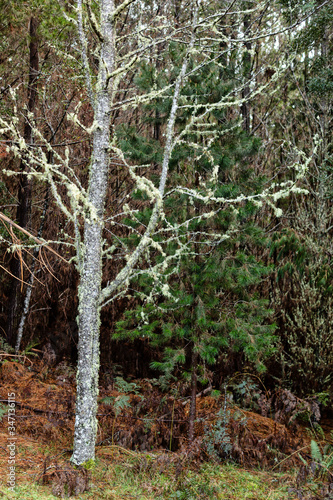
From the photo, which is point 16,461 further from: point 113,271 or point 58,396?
point 113,271

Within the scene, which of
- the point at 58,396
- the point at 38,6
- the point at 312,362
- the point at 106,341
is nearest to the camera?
the point at 58,396

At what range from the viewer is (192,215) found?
4934 mm

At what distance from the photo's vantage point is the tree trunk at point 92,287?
3549 millimetres

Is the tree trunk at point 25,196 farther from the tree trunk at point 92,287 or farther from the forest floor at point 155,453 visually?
the tree trunk at point 92,287

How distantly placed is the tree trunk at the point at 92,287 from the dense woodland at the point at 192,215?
36cm

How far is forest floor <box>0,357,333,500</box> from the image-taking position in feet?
12.0

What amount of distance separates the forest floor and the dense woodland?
0.35 meters

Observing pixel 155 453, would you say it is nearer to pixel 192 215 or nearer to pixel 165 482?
pixel 165 482

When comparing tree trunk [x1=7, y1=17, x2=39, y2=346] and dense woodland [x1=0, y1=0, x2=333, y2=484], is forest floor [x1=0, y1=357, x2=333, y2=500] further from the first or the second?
tree trunk [x1=7, y1=17, x2=39, y2=346]

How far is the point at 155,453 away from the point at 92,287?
6.75ft

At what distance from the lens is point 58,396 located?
18.4 feet

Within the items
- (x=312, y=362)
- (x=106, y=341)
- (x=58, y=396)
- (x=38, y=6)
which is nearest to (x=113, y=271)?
(x=106, y=341)

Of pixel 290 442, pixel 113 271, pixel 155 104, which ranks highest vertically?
pixel 155 104

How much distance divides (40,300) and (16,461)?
4261 millimetres
